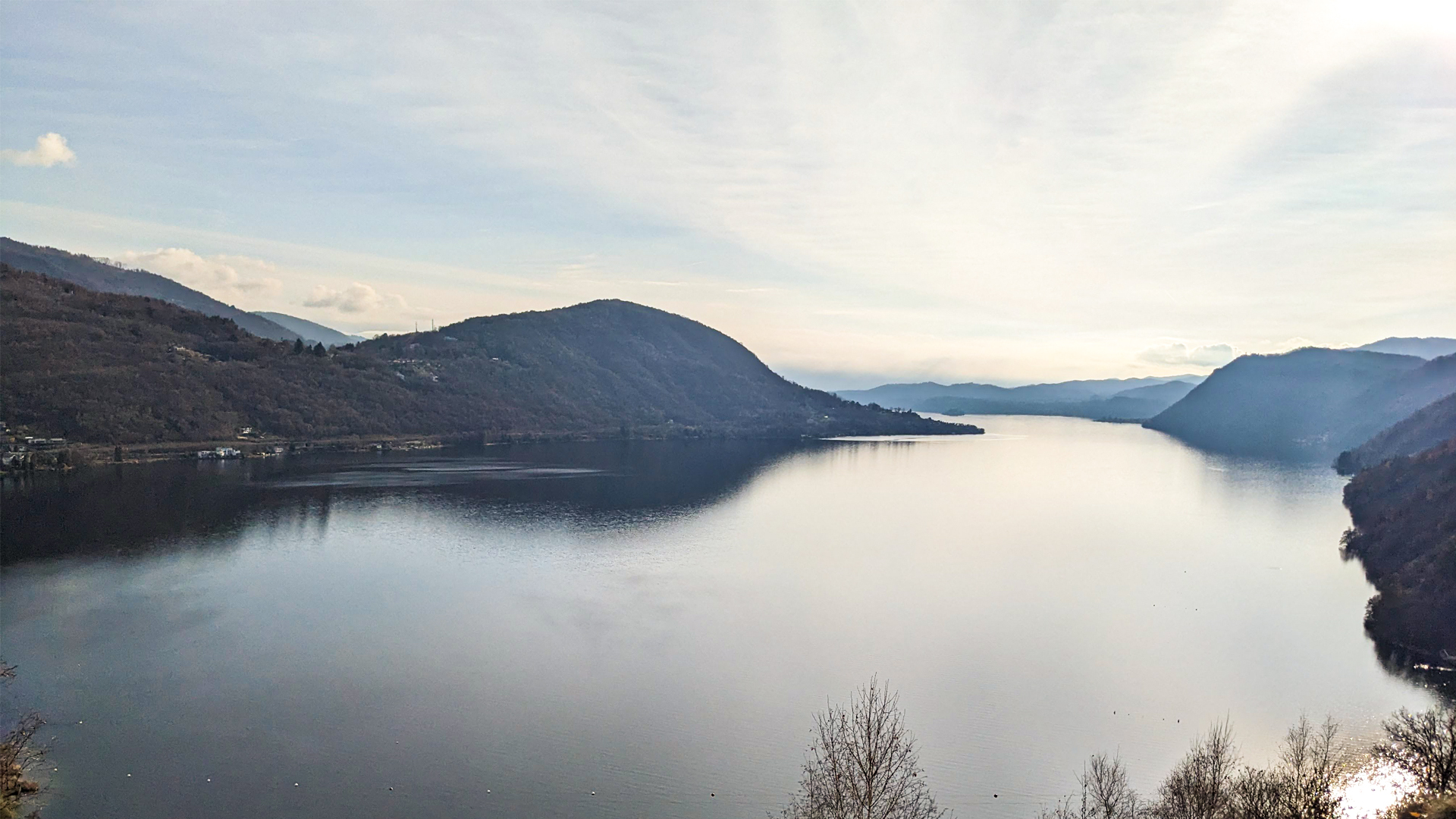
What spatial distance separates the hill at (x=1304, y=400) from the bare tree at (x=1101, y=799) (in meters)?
112

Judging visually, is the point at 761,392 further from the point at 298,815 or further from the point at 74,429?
the point at 298,815

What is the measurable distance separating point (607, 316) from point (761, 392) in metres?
40.3

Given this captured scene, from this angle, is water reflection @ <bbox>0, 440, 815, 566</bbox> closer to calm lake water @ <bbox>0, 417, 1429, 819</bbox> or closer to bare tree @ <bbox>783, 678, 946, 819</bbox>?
calm lake water @ <bbox>0, 417, 1429, 819</bbox>

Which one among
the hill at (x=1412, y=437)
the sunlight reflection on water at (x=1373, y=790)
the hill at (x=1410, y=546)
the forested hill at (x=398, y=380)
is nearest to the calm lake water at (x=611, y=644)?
the hill at (x=1410, y=546)

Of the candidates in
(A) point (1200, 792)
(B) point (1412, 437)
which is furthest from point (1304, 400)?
(A) point (1200, 792)

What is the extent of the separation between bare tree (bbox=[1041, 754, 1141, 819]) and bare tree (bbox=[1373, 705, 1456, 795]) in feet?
16.9

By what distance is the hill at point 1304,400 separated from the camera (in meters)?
113

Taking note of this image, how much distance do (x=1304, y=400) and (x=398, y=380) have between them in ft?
536

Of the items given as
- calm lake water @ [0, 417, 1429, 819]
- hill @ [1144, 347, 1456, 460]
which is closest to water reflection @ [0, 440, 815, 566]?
calm lake water @ [0, 417, 1429, 819]

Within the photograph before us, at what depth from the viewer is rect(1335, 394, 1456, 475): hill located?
2373 inches

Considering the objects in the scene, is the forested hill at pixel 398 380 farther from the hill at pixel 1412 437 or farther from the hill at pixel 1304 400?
the hill at pixel 1412 437

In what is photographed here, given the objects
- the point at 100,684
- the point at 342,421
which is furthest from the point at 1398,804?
the point at 342,421

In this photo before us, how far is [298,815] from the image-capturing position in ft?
50.5

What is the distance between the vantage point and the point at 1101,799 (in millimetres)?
14570
